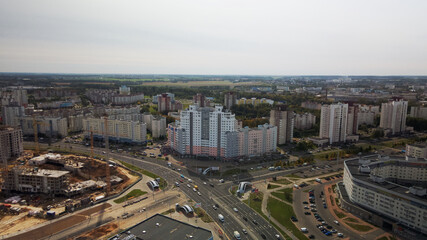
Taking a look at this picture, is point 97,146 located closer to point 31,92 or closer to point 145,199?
point 145,199

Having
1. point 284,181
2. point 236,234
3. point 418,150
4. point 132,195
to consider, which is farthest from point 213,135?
point 418,150

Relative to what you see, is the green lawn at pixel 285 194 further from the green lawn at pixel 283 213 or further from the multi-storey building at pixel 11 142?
the multi-storey building at pixel 11 142

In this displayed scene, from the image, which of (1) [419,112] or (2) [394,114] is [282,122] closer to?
(2) [394,114]

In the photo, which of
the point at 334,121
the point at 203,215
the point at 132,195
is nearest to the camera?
the point at 203,215

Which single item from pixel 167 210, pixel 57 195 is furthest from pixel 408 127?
pixel 57 195

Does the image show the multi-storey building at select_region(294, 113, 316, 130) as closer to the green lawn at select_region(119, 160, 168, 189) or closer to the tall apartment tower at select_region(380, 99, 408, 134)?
the tall apartment tower at select_region(380, 99, 408, 134)

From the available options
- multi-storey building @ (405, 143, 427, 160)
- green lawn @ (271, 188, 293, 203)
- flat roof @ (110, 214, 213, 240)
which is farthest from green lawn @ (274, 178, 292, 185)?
multi-storey building @ (405, 143, 427, 160)
